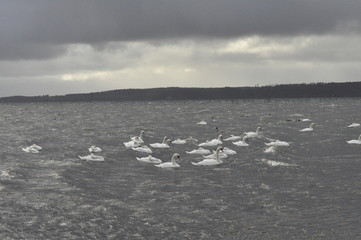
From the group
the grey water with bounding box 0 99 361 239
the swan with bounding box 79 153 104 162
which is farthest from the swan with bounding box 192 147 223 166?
the swan with bounding box 79 153 104 162

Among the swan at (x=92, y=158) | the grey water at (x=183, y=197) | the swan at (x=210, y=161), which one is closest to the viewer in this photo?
the grey water at (x=183, y=197)

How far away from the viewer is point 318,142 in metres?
52.7

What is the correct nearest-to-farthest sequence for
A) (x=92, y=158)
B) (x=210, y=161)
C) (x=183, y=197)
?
(x=183, y=197) < (x=210, y=161) < (x=92, y=158)

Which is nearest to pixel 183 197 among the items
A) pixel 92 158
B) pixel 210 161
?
pixel 210 161

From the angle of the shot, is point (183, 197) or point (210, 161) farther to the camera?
point (210, 161)

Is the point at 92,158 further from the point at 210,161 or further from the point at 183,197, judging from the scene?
the point at 183,197

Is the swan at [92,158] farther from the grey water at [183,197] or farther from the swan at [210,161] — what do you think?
the swan at [210,161]

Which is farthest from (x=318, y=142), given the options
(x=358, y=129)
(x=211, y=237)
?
(x=211, y=237)

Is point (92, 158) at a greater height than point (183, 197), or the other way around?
point (92, 158)

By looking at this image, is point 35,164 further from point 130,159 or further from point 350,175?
point 350,175

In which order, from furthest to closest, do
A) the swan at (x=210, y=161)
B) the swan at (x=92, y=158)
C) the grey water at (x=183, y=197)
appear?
the swan at (x=92, y=158) < the swan at (x=210, y=161) < the grey water at (x=183, y=197)

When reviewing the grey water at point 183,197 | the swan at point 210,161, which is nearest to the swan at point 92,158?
the grey water at point 183,197

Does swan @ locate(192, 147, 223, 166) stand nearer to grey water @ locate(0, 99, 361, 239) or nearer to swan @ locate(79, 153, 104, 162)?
grey water @ locate(0, 99, 361, 239)

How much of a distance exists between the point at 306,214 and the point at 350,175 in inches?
401
